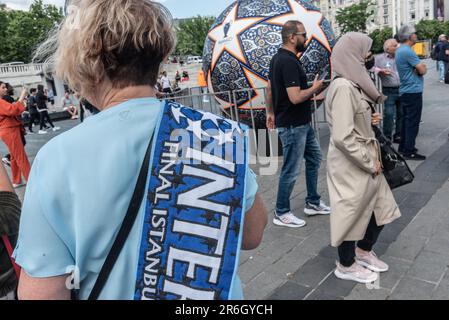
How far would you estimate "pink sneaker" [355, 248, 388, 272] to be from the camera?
3.22m

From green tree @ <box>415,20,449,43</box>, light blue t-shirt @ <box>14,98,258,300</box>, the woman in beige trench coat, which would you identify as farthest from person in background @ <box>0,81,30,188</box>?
green tree @ <box>415,20,449,43</box>

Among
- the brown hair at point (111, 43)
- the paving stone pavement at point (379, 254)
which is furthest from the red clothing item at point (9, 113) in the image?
the brown hair at point (111, 43)

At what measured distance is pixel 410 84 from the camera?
6.03 metres

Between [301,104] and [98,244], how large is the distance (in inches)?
130

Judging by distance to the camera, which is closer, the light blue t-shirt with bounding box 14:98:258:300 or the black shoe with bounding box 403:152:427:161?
the light blue t-shirt with bounding box 14:98:258:300

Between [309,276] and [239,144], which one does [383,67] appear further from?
[239,144]

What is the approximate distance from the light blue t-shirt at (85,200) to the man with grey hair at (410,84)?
577 centimetres

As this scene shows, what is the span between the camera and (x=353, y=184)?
301cm

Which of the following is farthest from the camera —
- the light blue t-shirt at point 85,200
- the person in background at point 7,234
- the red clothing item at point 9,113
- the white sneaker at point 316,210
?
Result: the red clothing item at point 9,113

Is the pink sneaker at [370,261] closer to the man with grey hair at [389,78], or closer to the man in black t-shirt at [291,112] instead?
the man in black t-shirt at [291,112]

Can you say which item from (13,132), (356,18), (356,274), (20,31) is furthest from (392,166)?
(356,18)

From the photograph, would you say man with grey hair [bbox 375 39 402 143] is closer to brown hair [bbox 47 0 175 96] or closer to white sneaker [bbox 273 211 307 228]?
white sneaker [bbox 273 211 307 228]

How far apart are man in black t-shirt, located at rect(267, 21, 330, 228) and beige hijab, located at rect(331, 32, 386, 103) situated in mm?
818

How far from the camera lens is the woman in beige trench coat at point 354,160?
2.95 m
